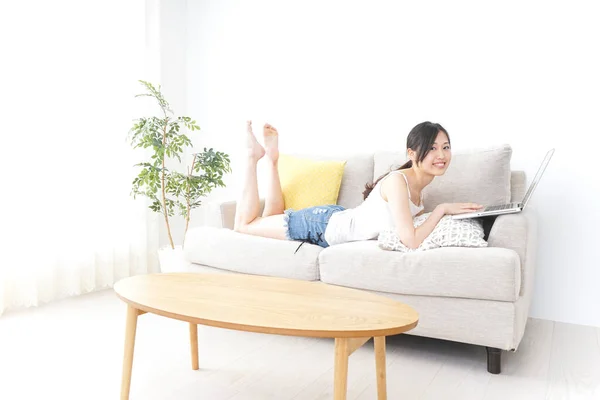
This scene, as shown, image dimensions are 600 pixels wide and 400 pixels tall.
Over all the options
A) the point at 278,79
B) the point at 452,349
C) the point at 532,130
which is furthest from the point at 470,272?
the point at 278,79

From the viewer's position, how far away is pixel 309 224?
2.57m

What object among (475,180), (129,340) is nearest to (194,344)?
(129,340)

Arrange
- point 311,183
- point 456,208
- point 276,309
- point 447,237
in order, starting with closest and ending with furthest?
point 276,309 < point 447,237 < point 456,208 < point 311,183

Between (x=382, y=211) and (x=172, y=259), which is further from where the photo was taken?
(x=172, y=259)

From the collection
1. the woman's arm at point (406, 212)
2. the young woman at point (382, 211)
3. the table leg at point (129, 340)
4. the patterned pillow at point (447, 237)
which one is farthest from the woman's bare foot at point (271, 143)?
the table leg at point (129, 340)

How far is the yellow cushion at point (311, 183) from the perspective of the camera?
9.56 feet

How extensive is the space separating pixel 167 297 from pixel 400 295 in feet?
3.23

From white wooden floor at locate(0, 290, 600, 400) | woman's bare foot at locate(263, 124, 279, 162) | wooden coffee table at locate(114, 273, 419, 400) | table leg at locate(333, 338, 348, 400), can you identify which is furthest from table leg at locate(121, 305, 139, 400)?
woman's bare foot at locate(263, 124, 279, 162)

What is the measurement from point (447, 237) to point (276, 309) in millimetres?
957

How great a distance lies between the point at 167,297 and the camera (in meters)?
1.62

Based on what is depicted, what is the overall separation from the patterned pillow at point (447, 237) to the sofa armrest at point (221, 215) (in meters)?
1.05

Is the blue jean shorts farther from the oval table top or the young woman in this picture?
the oval table top

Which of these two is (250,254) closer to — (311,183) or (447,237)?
(311,183)

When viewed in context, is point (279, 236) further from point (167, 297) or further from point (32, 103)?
point (32, 103)
